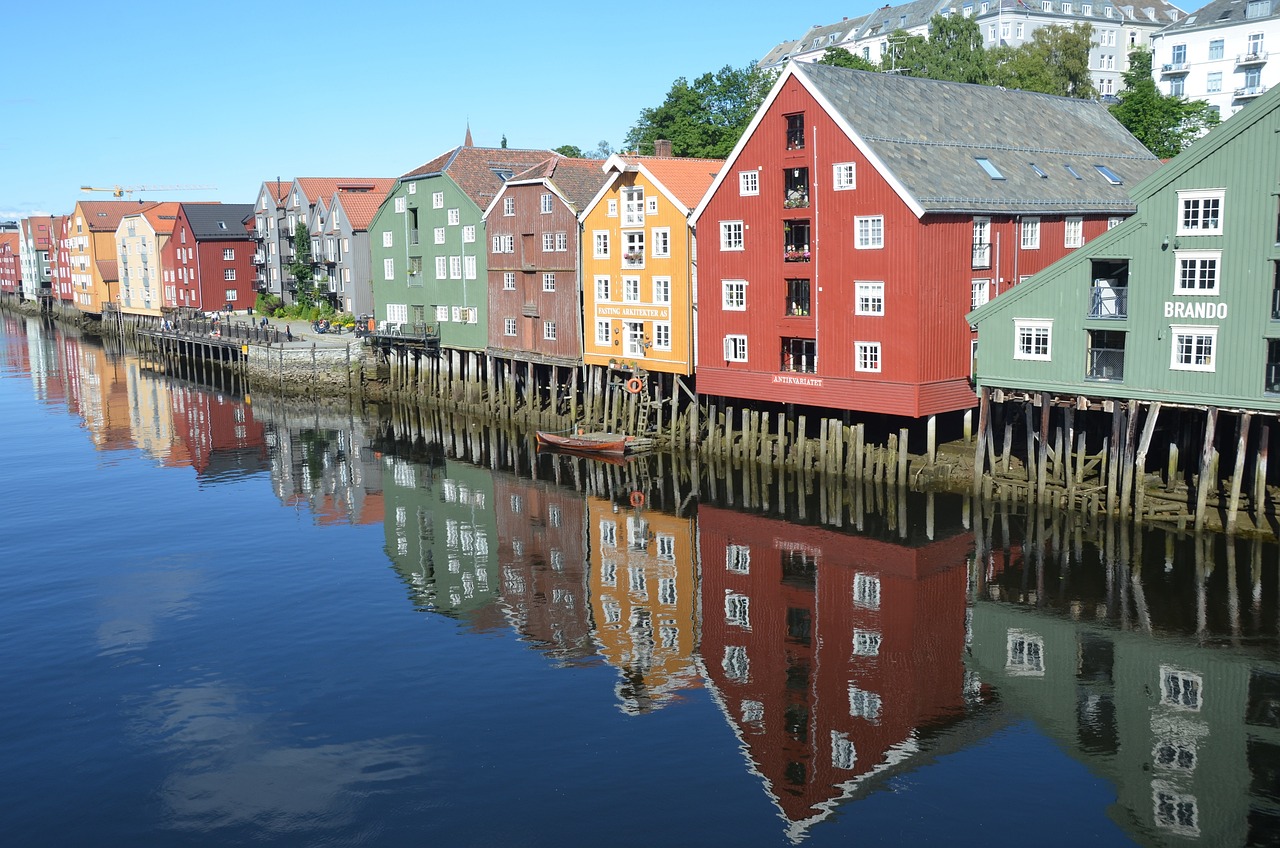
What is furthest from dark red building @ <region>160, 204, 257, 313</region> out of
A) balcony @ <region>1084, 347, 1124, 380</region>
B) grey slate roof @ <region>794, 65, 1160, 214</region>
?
balcony @ <region>1084, 347, 1124, 380</region>

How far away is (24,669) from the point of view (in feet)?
95.8

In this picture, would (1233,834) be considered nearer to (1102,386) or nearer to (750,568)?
(750,568)

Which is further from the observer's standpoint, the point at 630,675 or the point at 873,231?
the point at 873,231

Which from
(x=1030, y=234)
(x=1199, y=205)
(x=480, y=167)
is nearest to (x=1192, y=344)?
(x=1199, y=205)

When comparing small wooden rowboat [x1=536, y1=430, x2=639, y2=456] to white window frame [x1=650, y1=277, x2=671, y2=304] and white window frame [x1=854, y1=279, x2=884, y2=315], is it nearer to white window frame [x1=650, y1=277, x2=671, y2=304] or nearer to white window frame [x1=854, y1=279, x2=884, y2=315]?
white window frame [x1=650, y1=277, x2=671, y2=304]

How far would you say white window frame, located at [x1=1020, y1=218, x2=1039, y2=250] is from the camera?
150 feet

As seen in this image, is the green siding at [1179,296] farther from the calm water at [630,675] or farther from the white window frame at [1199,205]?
the calm water at [630,675]

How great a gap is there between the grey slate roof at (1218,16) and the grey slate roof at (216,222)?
8631 centimetres

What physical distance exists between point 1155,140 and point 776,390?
36862mm

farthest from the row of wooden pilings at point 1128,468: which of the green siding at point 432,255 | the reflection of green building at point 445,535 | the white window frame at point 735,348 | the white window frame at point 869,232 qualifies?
the green siding at point 432,255

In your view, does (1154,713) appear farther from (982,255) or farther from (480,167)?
(480,167)

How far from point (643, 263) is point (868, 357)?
15202 mm

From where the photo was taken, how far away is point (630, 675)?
2792 cm

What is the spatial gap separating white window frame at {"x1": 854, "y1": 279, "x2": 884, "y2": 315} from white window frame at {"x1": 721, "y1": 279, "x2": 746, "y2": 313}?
249 inches
